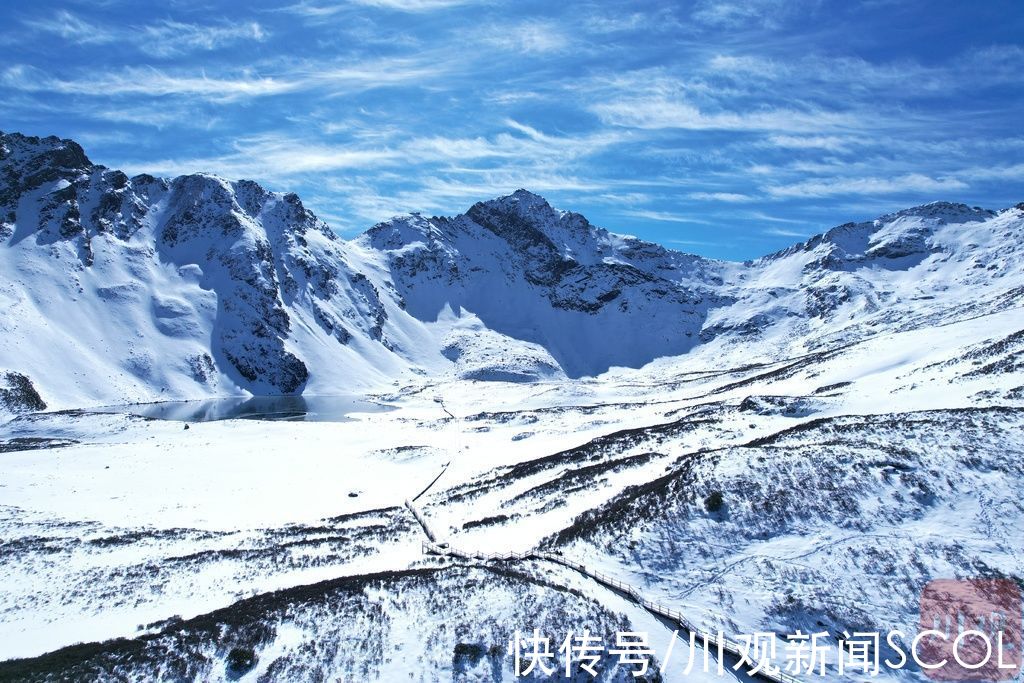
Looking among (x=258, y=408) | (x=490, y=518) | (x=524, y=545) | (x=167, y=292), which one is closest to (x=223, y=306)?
(x=167, y=292)

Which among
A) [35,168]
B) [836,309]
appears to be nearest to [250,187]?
[35,168]

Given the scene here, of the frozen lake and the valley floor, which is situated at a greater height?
the frozen lake

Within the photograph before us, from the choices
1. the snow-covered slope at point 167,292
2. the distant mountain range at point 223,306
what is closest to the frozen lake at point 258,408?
the distant mountain range at point 223,306

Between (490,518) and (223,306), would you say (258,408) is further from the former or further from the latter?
(490,518)

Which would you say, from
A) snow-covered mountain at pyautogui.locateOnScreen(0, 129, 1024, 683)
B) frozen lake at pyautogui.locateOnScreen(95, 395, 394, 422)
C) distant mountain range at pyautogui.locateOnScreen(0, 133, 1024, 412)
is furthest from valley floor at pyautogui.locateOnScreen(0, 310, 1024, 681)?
distant mountain range at pyautogui.locateOnScreen(0, 133, 1024, 412)

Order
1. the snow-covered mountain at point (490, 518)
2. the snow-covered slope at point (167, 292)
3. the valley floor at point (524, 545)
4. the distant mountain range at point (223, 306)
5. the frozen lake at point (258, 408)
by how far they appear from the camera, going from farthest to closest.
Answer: the distant mountain range at point (223, 306) < the snow-covered slope at point (167, 292) < the frozen lake at point (258, 408) < the snow-covered mountain at point (490, 518) < the valley floor at point (524, 545)

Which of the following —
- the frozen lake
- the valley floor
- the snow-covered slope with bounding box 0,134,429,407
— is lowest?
the valley floor

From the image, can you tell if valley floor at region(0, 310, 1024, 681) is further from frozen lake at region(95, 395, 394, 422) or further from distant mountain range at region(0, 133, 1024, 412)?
distant mountain range at region(0, 133, 1024, 412)

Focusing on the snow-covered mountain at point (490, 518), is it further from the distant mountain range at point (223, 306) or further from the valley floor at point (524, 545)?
the distant mountain range at point (223, 306)

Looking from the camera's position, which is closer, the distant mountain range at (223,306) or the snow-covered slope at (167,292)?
the snow-covered slope at (167,292)

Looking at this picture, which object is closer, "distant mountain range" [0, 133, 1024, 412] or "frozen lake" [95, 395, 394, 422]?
"frozen lake" [95, 395, 394, 422]

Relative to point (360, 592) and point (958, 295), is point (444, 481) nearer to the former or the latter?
point (360, 592)
